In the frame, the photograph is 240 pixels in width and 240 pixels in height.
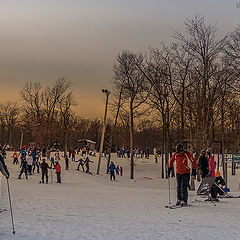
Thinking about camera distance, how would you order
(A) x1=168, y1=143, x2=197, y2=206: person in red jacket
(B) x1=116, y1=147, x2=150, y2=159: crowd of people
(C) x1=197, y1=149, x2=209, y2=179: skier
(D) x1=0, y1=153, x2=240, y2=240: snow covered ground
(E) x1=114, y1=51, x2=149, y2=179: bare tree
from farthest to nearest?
(B) x1=116, y1=147, x2=150, y2=159: crowd of people → (E) x1=114, y1=51, x2=149, y2=179: bare tree → (C) x1=197, y1=149, x2=209, y2=179: skier → (A) x1=168, y1=143, x2=197, y2=206: person in red jacket → (D) x1=0, y1=153, x2=240, y2=240: snow covered ground

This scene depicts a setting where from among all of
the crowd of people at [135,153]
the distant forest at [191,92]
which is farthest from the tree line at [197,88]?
the crowd of people at [135,153]

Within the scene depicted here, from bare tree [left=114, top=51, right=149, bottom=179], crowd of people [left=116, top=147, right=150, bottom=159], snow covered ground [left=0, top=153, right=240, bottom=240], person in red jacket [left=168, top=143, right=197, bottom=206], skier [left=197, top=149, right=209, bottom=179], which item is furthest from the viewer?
crowd of people [left=116, top=147, right=150, bottom=159]

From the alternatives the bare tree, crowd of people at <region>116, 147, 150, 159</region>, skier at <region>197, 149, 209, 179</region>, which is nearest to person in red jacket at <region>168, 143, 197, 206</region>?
skier at <region>197, 149, 209, 179</region>

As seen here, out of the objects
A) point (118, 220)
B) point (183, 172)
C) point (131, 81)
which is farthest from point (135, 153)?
point (118, 220)

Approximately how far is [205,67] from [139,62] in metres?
13.2

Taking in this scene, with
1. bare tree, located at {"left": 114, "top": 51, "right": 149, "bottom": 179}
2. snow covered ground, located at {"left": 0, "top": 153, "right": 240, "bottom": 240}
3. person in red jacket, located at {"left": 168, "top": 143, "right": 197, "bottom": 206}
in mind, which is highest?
bare tree, located at {"left": 114, "top": 51, "right": 149, "bottom": 179}

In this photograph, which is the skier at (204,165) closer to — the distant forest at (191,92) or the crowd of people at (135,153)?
the distant forest at (191,92)

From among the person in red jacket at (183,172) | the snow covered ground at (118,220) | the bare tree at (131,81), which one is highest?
the bare tree at (131,81)

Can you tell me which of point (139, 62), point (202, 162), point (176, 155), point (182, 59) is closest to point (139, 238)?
point (176, 155)

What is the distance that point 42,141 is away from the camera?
72.1 meters

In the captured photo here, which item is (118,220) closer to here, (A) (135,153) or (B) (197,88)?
(B) (197,88)

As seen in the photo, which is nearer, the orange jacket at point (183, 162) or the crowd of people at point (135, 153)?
the orange jacket at point (183, 162)

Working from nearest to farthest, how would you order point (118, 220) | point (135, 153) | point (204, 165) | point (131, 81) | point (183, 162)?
point (118, 220), point (183, 162), point (204, 165), point (131, 81), point (135, 153)

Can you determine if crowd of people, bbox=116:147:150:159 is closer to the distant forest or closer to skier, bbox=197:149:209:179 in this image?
the distant forest
